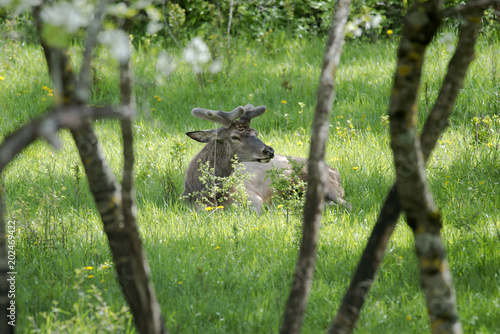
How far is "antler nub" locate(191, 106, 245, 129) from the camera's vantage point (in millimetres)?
6496

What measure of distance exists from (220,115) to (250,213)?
4.58 ft

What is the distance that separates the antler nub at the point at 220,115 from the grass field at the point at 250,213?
481mm

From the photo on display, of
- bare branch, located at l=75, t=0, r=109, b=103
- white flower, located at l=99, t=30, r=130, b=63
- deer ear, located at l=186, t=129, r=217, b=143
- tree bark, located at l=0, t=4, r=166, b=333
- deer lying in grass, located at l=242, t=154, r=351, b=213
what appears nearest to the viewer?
bare branch, located at l=75, t=0, r=109, b=103

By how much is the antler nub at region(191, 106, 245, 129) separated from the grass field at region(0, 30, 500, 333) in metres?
0.48

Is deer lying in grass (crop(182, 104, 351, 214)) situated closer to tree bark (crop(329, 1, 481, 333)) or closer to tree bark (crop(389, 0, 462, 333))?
tree bark (crop(329, 1, 481, 333))

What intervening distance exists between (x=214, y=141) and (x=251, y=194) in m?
0.82

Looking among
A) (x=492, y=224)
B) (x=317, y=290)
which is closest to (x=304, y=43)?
(x=492, y=224)

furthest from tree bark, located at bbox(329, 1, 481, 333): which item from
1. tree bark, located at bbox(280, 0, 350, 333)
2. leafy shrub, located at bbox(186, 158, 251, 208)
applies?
leafy shrub, located at bbox(186, 158, 251, 208)

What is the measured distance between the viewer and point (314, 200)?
2447 millimetres

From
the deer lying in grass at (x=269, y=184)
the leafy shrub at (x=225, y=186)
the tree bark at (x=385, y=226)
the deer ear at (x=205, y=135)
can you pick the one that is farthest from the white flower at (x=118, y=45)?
the deer ear at (x=205, y=135)

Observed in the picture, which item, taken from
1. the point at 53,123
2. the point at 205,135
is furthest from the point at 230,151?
the point at 53,123

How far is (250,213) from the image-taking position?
5.84 m

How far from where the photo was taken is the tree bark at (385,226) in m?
2.56

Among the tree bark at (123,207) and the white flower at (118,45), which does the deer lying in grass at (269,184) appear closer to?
the tree bark at (123,207)
